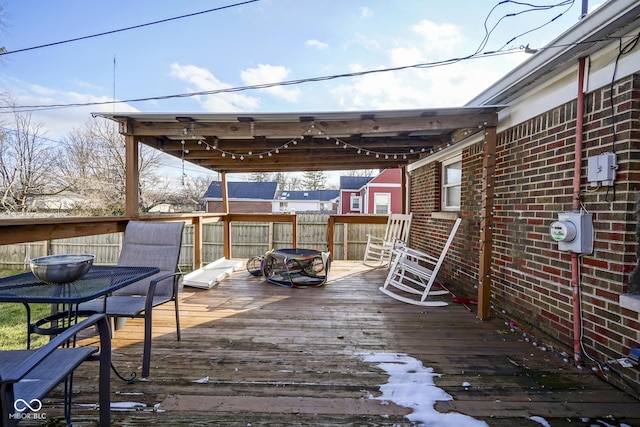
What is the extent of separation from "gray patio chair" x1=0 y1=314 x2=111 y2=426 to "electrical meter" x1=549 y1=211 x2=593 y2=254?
9.17 ft

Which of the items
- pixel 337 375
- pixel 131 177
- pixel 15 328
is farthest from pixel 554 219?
pixel 15 328

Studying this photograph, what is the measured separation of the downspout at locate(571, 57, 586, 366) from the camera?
2047 mm

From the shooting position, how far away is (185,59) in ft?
24.8

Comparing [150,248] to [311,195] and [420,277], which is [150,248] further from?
[311,195]

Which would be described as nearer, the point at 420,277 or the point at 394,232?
the point at 420,277

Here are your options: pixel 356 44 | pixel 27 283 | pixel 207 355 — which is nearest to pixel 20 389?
pixel 27 283

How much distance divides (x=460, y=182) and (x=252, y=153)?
130 inches

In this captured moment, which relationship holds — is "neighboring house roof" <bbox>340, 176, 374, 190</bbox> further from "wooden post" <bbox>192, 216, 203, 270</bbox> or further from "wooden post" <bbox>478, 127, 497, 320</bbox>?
"wooden post" <bbox>478, 127, 497, 320</bbox>

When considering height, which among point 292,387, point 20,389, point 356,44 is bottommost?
point 292,387

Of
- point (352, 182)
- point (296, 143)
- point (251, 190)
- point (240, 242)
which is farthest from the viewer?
point (251, 190)

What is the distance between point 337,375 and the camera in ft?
6.29

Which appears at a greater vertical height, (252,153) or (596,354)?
(252,153)

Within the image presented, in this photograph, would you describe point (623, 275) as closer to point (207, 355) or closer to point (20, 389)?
point (207, 355)

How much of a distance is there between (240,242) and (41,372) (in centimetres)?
910
